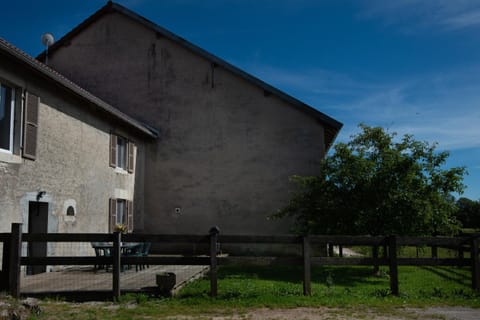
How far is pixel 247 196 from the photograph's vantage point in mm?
17609

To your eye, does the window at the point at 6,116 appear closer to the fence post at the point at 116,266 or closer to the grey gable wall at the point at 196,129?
Result: the fence post at the point at 116,266

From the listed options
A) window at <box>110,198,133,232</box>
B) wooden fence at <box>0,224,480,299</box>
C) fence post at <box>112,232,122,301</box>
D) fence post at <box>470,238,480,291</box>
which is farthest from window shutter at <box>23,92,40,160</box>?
fence post at <box>470,238,480,291</box>

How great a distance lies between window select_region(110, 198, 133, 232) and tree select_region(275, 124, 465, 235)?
20.3 feet


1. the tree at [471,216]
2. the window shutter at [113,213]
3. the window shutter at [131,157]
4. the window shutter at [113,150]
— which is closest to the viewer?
the window shutter at [113,213]

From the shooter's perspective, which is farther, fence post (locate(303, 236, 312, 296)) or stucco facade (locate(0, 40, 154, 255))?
A: stucco facade (locate(0, 40, 154, 255))

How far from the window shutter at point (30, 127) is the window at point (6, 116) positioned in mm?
273

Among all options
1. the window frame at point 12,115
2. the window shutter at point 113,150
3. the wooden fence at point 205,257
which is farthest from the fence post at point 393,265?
the window shutter at point 113,150

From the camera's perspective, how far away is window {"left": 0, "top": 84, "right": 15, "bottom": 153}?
32.7 feet

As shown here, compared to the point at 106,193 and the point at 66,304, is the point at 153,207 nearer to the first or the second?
the point at 106,193

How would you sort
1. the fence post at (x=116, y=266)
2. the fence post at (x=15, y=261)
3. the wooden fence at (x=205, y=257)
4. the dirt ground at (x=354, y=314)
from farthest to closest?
1. the fence post at (x=116, y=266)
2. the wooden fence at (x=205, y=257)
3. the fence post at (x=15, y=261)
4. the dirt ground at (x=354, y=314)

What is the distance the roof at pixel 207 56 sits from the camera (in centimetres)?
1724

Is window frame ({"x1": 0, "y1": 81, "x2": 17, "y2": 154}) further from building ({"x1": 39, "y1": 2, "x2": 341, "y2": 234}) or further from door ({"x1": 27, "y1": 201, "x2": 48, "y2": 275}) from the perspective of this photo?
building ({"x1": 39, "y1": 2, "x2": 341, "y2": 234})

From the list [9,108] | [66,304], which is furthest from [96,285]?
[9,108]

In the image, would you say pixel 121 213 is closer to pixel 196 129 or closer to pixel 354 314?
pixel 196 129
